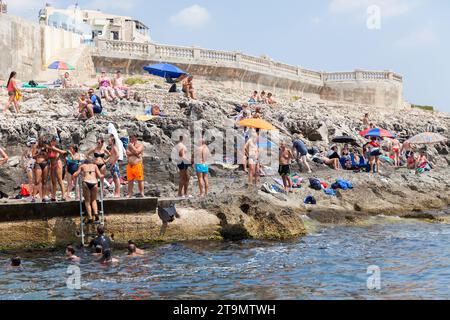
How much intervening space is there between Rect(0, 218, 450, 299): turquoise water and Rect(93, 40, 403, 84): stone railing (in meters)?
18.7

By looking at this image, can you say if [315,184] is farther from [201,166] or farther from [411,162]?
[411,162]

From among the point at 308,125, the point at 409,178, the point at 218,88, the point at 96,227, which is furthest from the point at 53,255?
the point at 218,88

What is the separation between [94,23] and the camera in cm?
5216

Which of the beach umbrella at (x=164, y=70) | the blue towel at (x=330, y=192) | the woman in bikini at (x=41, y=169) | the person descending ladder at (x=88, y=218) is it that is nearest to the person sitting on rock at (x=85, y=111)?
the beach umbrella at (x=164, y=70)

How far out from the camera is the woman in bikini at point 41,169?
555 inches

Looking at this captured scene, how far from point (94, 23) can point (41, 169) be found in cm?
3970

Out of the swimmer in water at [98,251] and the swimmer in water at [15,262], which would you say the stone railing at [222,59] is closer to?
the swimmer in water at [98,251]

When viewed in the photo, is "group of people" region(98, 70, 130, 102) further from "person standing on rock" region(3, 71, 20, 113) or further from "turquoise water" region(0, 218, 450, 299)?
"turquoise water" region(0, 218, 450, 299)

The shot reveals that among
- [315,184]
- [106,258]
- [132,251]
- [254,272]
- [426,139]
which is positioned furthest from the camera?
[426,139]

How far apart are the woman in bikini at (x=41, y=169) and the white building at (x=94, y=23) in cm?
3029

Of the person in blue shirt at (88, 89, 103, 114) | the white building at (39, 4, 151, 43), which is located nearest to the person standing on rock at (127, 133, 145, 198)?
the person in blue shirt at (88, 89, 103, 114)

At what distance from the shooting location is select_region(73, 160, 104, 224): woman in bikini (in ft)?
43.8

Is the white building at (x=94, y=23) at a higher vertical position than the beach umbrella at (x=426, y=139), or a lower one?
higher

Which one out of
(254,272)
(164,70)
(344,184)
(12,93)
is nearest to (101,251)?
(254,272)
